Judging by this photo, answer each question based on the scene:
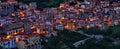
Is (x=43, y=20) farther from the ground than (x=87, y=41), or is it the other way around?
(x=87, y=41)

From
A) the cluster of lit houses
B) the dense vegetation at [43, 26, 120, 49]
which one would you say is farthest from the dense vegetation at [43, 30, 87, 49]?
the cluster of lit houses

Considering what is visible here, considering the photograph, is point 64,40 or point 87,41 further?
point 87,41

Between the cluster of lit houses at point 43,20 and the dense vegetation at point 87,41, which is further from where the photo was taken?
the cluster of lit houses at point 43,20

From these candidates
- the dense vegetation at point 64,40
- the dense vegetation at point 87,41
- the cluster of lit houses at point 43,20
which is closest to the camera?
the dense vegetation at point 64,40

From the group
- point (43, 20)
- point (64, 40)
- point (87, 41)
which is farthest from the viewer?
point (43, 20)

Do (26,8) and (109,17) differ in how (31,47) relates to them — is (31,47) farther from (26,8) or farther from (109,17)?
(26,8)

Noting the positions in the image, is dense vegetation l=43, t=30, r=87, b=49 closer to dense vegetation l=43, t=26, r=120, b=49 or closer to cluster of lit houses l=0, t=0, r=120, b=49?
dense vegetation l=43, t=26, r=120, b=49

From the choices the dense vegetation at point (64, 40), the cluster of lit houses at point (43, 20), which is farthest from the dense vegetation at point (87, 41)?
the cluster of lit houses at point (43, 20)

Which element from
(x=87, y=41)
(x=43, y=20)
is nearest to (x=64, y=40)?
A: (x=87, y=41)

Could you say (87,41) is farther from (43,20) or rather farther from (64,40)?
(43,20)

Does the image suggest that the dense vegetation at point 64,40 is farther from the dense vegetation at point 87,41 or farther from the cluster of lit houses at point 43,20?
the cluster of lit houses at point 43,20

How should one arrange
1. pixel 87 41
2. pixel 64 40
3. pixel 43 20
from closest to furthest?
pixel 64 40 < pixel 87 41 < pixel 43 20
